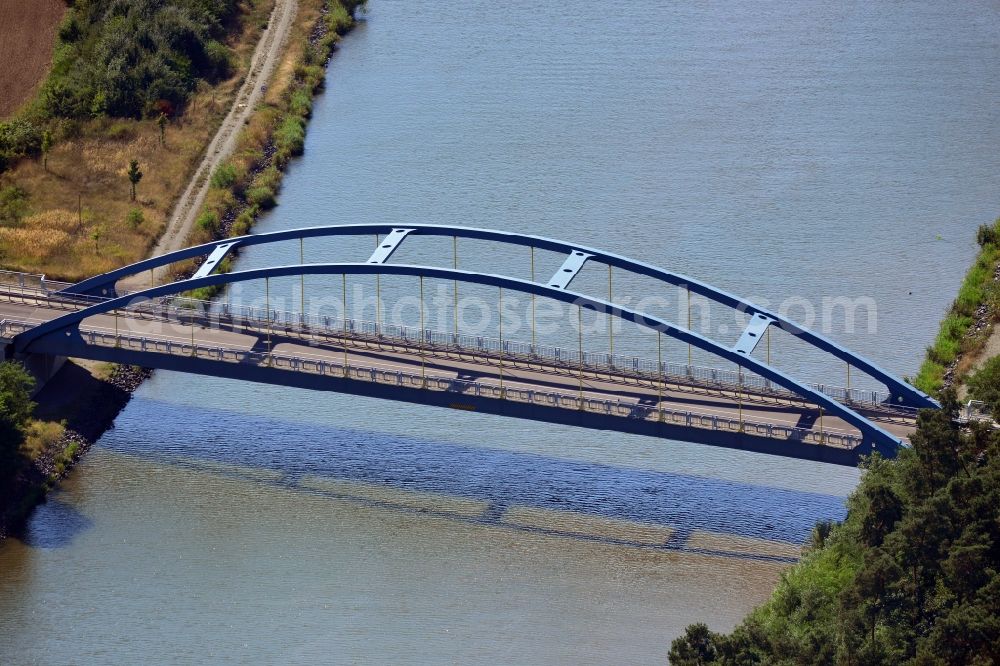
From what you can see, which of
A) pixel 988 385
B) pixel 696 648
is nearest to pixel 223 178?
pixel 988 385

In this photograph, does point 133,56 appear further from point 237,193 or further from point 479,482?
point 479,482

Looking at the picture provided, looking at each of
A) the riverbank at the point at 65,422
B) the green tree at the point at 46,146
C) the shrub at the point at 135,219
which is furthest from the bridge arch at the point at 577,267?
the green tree at the point at 46,146

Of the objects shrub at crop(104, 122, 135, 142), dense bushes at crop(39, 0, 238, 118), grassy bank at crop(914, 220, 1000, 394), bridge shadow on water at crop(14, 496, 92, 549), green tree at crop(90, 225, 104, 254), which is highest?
dense bushes at crop(39, 0, 238, 118)

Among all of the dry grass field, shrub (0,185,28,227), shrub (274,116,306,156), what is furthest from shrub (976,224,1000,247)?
the dry grass field

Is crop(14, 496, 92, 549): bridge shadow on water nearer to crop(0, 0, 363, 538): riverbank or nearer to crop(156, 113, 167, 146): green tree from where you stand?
crop(0, 0, 363, 538): riverbank

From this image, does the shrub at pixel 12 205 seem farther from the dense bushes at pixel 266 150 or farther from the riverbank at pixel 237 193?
the dense bushes at pixel 266 150

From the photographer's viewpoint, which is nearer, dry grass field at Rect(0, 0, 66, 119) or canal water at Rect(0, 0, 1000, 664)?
canal water at Rect(0, 0, 1000, 664)
